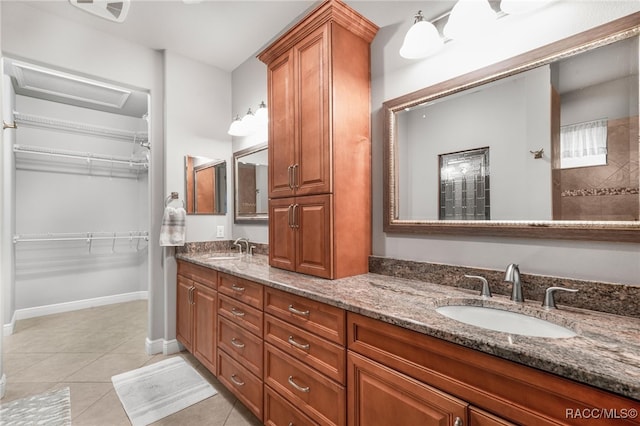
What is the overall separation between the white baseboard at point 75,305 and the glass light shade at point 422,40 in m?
4.89

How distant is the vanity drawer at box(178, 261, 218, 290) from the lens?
84.4 inches

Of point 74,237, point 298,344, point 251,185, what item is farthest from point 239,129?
point 74,237

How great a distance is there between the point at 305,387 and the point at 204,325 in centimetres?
120

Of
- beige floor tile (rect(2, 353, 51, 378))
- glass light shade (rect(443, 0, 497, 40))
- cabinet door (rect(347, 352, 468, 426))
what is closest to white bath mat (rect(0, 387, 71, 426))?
beige floor tile (rect(2, 353, 51, 378))

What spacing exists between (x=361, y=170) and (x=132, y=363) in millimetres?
2605

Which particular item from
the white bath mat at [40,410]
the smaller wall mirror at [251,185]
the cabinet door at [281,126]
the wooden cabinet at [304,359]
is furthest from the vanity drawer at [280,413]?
the smaller wall mirror at [251,185]

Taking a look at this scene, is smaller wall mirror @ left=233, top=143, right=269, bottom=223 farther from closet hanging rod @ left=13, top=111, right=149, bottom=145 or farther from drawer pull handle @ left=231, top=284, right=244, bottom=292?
closet hanging rod @ left=13, top=111, right=149, bottom=145

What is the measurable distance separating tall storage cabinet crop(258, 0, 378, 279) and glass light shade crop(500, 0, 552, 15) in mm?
782

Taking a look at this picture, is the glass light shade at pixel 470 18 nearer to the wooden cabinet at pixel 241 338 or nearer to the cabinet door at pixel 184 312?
the wooden cabinet at pixel 241 338

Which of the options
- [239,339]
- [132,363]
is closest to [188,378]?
[132,363]

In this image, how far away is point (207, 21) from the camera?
2.39 meters

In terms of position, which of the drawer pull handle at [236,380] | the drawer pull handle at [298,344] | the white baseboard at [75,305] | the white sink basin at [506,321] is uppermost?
the white sink basin at [506,321]

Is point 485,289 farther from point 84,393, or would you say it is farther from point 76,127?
point 76,127

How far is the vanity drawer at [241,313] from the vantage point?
1.69 metres
